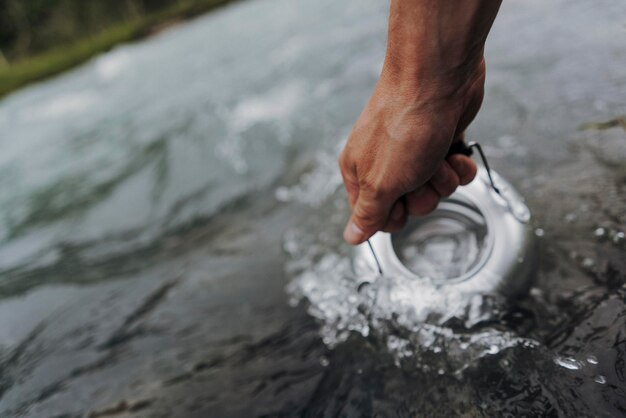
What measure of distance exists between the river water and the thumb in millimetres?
650

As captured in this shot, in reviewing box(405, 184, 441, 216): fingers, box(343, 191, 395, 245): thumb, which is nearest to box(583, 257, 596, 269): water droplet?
box(405, 184, 441, 216): fingers

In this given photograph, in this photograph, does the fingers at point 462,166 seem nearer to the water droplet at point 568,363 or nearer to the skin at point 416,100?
the skin at point 416,100

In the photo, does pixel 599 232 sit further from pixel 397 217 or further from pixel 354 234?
pixel 354 234

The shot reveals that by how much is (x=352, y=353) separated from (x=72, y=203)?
17.3 feet

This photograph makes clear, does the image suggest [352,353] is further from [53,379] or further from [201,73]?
[201,73]

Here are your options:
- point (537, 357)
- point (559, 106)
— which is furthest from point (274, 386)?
point (559, 106)

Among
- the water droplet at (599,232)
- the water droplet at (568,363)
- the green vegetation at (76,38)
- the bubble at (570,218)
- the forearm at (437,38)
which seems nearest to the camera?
the forearm at (437,38)

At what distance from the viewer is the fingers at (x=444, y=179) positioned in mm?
1854

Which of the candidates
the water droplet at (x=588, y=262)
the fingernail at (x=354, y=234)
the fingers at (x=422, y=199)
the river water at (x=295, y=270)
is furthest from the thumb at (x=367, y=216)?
the water droplet at (x=588, y=262)

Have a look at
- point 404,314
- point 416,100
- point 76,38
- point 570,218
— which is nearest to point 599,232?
point 570,218

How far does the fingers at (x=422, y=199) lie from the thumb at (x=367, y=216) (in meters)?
0.14

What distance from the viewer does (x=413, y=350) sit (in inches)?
83.0

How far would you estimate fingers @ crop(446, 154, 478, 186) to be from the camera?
6.23 feet

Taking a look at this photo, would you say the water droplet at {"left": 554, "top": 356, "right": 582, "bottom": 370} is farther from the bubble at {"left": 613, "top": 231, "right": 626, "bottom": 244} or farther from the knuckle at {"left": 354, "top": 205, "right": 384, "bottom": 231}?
the knuckle at {"left": 354, "top": 205, "right": 384, "bottom": 231}
